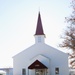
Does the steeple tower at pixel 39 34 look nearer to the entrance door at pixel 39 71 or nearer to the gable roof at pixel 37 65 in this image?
the gable roof at pixel 37 65

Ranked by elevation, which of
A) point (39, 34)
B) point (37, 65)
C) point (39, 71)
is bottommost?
point (39, 71)

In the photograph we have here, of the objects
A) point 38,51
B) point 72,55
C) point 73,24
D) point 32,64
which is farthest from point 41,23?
point 73,24

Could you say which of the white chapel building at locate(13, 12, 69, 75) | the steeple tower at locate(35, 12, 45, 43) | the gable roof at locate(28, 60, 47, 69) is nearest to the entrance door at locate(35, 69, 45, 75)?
the white chapel building at locate(13, 12, 69, 75)

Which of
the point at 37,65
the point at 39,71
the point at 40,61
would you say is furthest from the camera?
the point at 39,71

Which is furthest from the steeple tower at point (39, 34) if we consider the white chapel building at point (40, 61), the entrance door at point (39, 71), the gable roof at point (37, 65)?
the entrance door at point (39, 71)

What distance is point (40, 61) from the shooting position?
1594 inches

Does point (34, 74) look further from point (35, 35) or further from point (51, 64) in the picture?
point (35, 35)

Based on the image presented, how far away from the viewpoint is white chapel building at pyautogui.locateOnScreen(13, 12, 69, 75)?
40.5 m

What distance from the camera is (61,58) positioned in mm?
41469

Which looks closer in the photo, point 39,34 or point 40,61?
point 40,61

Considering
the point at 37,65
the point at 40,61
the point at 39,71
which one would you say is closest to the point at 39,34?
the point at 40,61

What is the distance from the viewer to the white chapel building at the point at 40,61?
1594 inches

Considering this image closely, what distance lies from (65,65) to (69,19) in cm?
2211

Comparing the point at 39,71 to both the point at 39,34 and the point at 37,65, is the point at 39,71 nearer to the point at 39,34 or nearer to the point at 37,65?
the point at 37,65
